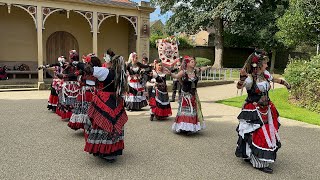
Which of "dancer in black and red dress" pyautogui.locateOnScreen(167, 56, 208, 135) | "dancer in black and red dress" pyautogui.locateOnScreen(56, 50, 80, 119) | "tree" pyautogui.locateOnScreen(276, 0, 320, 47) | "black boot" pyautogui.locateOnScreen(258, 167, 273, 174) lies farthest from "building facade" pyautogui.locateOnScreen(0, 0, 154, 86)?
"black boot" pyautogui.locateOnScreen(258, 167, 273, 174)

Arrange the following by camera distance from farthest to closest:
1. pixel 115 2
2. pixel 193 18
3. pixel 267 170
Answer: pixel 193 18 < pixel 115 2 < pixel 267 170

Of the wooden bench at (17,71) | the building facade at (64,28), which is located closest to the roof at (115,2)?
the building facade at (64,28)

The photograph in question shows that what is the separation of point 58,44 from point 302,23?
1396cm

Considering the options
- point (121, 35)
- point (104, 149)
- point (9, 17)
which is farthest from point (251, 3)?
point (104, 149)

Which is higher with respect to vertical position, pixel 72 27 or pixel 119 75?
pixel 72 27

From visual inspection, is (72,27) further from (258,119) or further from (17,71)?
(258,119)

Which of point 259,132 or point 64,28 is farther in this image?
point 64,28

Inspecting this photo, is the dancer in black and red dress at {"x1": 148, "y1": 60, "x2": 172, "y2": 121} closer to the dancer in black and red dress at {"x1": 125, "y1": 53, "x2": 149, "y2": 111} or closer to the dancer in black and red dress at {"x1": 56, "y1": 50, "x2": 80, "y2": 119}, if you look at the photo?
the dancer in black and red dress at {"x1": 125, "y1": 53, "x2": 149, "y2": 111}

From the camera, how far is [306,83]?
11406 millimetres

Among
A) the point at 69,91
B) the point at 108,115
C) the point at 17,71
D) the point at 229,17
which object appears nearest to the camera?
the point at 108,115

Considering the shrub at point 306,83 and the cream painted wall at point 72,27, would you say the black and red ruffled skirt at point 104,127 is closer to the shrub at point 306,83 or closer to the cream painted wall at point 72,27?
the shrub at point 306,83

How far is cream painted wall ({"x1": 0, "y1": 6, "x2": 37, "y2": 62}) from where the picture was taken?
15852 millimetres

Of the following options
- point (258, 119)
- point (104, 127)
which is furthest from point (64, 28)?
point (258, 119)

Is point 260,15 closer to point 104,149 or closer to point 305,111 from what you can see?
point 305,111
